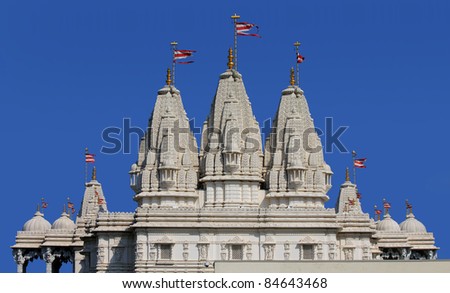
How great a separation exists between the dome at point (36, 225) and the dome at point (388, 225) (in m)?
26.1

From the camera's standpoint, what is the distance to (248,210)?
8412 cm

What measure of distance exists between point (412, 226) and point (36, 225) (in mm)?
30027

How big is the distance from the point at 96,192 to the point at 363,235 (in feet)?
79.5

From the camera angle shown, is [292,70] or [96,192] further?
[96,192]

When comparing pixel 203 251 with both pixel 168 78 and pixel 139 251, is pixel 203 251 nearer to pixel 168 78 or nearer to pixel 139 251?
pixel 139 251

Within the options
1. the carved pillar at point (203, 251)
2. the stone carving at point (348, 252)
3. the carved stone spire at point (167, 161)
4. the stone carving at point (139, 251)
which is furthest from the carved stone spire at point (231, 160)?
the stone carving at point (139, 251)

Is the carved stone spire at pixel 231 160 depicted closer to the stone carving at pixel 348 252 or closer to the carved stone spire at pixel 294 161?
the carved stone spire at pixel 294 161

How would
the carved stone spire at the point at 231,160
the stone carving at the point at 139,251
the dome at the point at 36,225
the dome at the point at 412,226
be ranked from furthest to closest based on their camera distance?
the dome at the point at 412,226, the dome at the point at 36,225, the carved stone spire at the point at 231,160, the stone carving at the point at 139,251

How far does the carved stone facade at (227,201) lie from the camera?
274 feet

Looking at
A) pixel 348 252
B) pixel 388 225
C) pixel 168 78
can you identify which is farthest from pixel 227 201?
pixel 388 225

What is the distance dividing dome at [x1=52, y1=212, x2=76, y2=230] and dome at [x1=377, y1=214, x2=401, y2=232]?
78.2 ft

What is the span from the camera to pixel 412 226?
11050 cm
